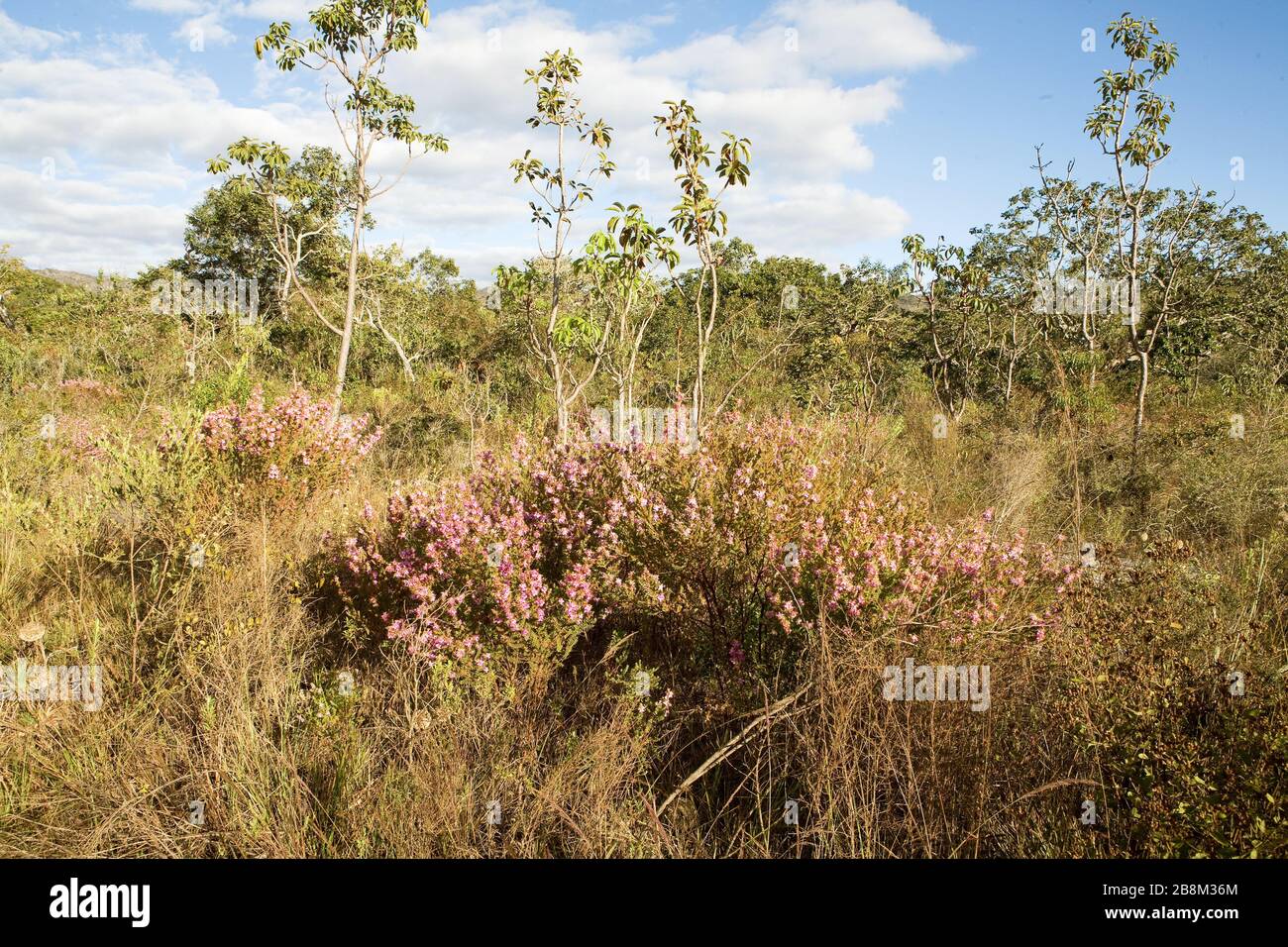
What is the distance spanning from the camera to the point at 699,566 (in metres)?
3.36

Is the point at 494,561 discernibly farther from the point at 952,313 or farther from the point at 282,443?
the point at 952,313

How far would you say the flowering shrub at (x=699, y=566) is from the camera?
3029 mm

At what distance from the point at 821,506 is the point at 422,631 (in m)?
1.88

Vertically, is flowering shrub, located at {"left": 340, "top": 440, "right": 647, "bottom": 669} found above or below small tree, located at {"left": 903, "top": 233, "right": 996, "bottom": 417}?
below

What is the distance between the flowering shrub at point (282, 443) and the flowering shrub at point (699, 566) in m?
1.08

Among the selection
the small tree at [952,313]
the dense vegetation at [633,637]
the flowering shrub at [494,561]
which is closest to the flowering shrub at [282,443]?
the dense vegetation at [633,637]

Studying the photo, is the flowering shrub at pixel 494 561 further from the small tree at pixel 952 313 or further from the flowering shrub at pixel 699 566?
the small tree at pixel 952 313

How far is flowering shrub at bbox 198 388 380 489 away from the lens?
456 cm

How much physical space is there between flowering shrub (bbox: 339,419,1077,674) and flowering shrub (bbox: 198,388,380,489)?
1.08 m

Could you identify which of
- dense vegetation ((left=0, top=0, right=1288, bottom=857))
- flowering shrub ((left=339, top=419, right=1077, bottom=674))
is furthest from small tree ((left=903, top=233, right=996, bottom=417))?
flowering shrub ((left=339, top=419, right=1077, bottom=674))

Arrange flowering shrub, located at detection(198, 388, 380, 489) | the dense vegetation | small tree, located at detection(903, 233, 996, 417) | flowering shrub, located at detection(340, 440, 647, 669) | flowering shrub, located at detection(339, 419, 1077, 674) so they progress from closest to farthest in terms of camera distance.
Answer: the dense vegetation
flowering shrub, located at detection(339, 419, 1077, 674)
flowering shrub, located at detection(340, 440, 647, 669)
flowering shrub, located at detection(198, 388, 380, 489)
small tree, located at detection(903, 233, 996, 417)

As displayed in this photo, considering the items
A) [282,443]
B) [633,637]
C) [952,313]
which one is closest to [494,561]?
[633,637]

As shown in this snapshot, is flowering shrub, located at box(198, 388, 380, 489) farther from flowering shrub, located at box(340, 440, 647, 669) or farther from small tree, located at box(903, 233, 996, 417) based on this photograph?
small tree, located at box(903, 233, 996, 417)
